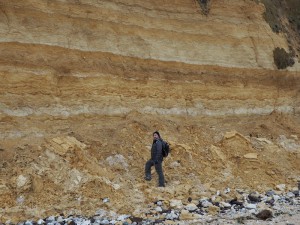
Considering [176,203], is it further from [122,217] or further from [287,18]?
[287,18]

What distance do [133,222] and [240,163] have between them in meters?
5.64

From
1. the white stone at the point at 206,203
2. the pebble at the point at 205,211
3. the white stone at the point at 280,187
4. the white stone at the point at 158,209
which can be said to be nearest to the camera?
the pebble at the point at 205,211

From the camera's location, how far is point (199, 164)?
48.0ft

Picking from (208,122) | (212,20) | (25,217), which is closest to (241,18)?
(212,20)

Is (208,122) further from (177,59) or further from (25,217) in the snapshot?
(25,217)

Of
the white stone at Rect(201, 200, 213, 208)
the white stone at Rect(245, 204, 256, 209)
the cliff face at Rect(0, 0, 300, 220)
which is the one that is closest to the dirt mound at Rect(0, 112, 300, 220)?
the cliff face at Rect(0, 0, 300, 220)

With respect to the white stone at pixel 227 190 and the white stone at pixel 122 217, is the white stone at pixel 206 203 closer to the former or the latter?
the white stone at pixel 227 190

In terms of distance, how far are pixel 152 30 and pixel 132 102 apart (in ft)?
11.3

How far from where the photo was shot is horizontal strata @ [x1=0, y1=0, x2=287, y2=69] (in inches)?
574

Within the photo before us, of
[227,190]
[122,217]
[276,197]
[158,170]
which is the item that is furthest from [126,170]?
[276,197]

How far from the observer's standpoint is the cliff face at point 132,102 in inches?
487

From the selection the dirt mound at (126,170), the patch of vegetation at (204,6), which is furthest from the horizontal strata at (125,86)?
the patch of vegetation at (204,6)

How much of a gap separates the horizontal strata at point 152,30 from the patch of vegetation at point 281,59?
10.5 inches

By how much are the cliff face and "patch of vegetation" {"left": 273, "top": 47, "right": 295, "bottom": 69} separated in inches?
13.4
